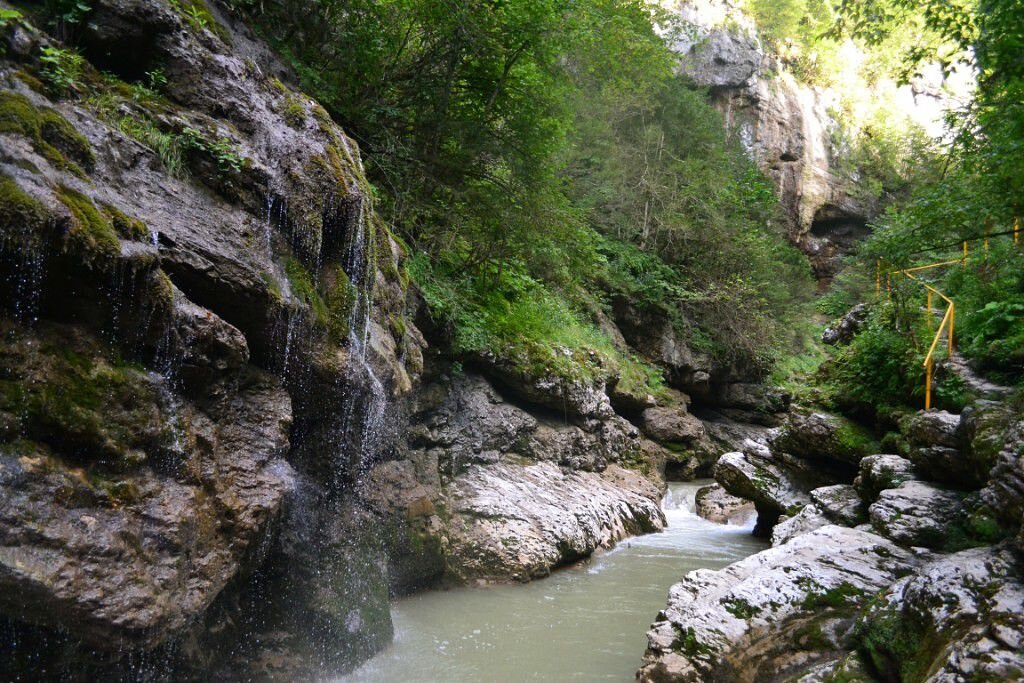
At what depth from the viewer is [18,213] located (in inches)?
148

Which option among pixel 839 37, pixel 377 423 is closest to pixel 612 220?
pixel 839 37

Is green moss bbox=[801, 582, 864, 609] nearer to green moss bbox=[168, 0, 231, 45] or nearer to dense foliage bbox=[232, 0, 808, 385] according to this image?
dense foliage bbox=[232, 0, 808, 385]

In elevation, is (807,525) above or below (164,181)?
below

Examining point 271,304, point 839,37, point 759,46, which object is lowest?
point 271,304

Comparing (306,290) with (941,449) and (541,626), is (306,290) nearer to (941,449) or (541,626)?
(541,626)

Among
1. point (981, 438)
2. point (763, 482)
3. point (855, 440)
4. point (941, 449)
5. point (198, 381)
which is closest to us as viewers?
point (198, 381)

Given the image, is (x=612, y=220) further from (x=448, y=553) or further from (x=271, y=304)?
(x=271, y=304)

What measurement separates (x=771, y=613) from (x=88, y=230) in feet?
19.4

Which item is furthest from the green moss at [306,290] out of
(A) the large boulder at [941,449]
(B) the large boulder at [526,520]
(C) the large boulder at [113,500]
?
(A) the large boulder at [941,449]

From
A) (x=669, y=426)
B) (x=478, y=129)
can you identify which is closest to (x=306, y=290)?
(x=478, y=129)

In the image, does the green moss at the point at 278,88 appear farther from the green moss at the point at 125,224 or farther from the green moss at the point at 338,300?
the green moss at the point at 125,224

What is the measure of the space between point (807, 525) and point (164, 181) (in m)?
8.42

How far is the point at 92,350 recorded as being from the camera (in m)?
4.26

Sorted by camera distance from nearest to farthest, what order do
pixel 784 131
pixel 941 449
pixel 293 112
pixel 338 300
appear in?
pixel 338 300 < pixel 293 112 < pixel 941 449 < pixel 784 131
